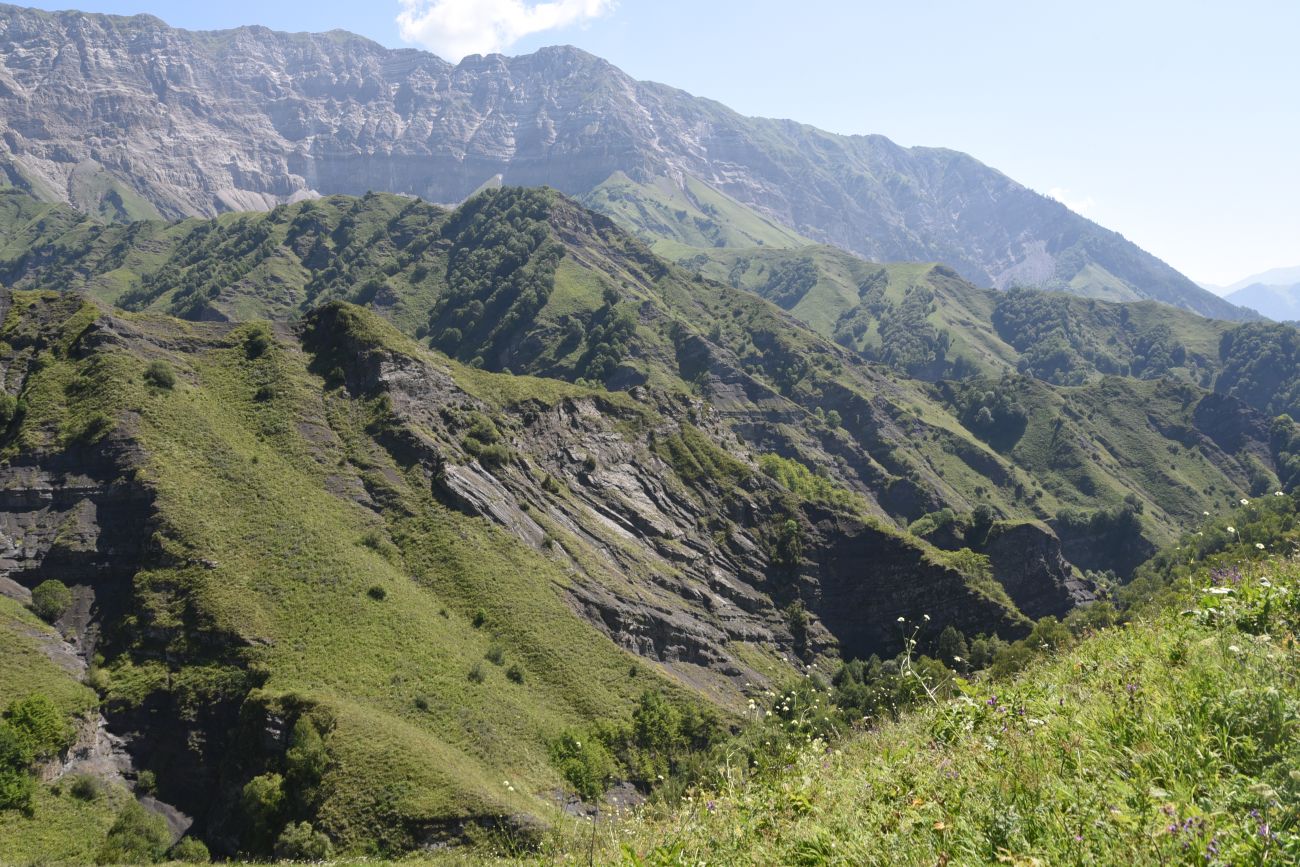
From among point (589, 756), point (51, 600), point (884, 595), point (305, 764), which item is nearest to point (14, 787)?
point (305, 764)

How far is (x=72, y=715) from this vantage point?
5475 centimetres

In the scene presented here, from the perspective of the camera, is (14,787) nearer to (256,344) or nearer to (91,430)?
(91,430)

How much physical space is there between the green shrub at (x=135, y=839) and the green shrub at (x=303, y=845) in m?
7.15

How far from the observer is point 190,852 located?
49781mm

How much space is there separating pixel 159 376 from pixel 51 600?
31097 mm

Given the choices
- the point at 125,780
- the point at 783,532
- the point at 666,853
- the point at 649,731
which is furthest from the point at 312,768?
the point at 783,532

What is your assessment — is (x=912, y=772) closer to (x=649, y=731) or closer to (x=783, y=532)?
(x=649, y=731)

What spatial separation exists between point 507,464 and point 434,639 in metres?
37.0

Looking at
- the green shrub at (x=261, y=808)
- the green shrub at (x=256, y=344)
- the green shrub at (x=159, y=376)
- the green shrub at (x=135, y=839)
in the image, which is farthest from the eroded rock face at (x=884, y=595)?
the green shrub at (x=159, y=376)

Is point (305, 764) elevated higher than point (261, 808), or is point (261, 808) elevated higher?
point (305, 764)

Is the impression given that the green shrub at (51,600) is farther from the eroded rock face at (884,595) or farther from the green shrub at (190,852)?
the eroded rock face at (884,595)

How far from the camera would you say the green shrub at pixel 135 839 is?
46.6m

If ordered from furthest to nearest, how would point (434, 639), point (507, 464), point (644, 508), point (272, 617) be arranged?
point (644, 508), point (507, 464), point (434, 639), point (272, 617)

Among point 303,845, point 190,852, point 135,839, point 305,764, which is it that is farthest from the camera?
point 305,764
